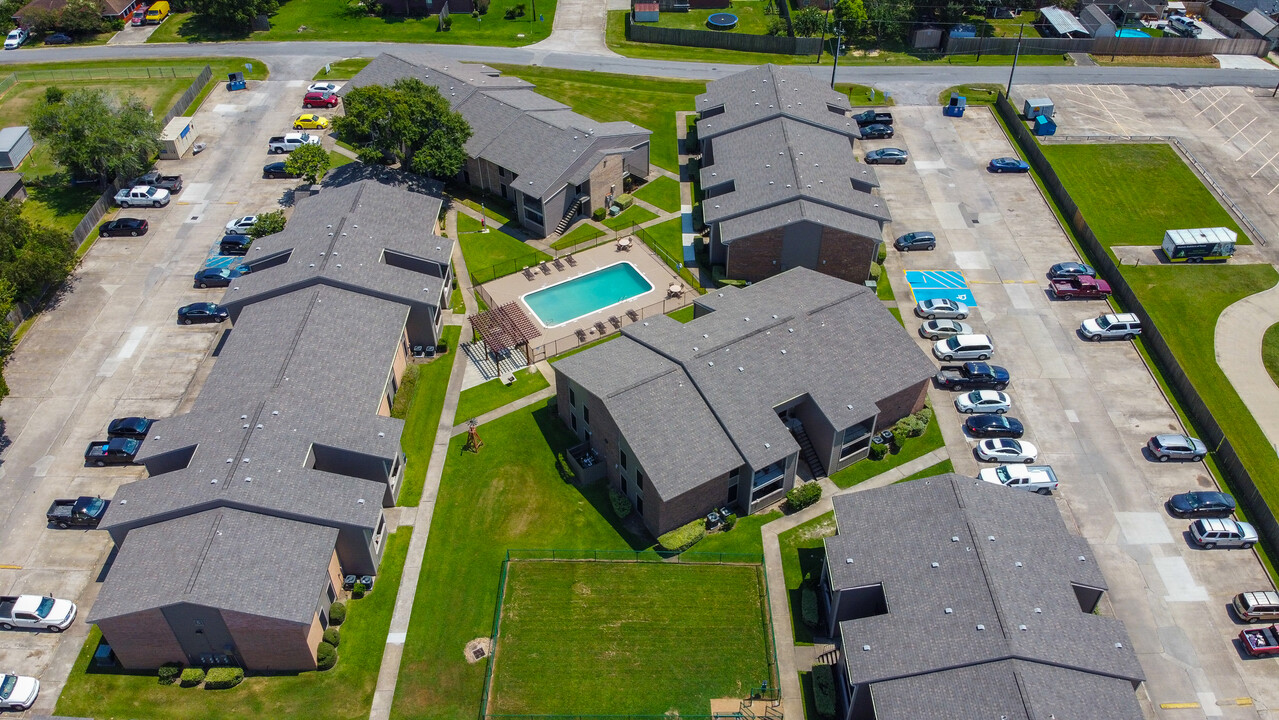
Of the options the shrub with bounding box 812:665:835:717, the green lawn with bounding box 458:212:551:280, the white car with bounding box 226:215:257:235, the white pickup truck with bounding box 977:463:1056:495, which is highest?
the white car with bounding box 226:215:257:235

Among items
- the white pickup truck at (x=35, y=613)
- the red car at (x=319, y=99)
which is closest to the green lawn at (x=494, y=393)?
the white pickup truck at (x=35, y=613)

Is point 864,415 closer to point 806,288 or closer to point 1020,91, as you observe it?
point 806,288

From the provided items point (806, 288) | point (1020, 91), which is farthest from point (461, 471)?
point (1020, 91)

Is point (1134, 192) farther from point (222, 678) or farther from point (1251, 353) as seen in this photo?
point (222, 678)

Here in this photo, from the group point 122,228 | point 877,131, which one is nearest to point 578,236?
point 877,131

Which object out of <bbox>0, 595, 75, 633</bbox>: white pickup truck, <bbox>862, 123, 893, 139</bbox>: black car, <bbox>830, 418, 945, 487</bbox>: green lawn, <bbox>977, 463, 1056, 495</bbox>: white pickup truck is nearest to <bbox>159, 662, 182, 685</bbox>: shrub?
<bbox>0, 595, 75, 633</bbox>: white pickup truck

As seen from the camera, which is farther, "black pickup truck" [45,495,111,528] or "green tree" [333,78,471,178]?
"green tree" [333,78,471,178]

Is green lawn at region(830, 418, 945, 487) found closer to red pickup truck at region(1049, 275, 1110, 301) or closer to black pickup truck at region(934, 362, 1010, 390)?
black pickup truck at region(934, 362, 1010, 390)
